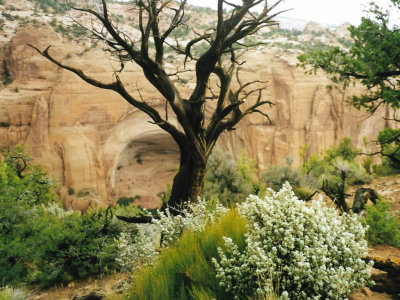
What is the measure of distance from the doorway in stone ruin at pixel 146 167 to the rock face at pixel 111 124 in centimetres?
9

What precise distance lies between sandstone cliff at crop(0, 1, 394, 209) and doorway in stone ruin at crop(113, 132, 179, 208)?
0.09 m

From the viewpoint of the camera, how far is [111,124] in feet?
85.8

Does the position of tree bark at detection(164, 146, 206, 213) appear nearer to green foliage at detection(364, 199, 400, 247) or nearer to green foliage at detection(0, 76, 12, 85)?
green foliage at detection(364, 199, 400, 247)

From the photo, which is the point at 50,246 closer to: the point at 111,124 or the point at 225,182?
the point at 225,182

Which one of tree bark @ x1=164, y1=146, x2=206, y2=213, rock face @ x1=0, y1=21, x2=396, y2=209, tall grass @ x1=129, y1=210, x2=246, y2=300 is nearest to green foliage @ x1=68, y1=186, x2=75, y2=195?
rock face @ x1=0, y1=21, x2=396, y2=209

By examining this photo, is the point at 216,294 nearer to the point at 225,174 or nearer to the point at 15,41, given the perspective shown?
the point at 225,174

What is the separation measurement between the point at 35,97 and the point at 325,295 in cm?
2583

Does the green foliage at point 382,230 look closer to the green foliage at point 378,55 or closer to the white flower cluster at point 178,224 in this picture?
the green foliage at point 378,55

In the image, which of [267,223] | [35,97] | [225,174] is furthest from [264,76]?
[267,223]

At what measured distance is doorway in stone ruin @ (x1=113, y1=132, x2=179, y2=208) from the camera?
29016 mm

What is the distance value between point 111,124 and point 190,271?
80.0 feet

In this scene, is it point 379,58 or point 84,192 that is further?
point 84,192

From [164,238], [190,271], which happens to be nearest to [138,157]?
[164,238]

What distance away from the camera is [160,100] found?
27.7 metres
